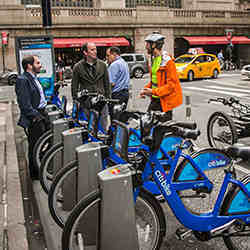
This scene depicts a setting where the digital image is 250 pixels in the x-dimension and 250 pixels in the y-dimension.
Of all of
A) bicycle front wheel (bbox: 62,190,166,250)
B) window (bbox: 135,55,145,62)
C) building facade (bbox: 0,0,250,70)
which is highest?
building facade (bbox: 0,0,250,70)

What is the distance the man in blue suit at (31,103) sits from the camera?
5.49 m

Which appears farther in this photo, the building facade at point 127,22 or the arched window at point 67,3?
the arched window at point 67,3

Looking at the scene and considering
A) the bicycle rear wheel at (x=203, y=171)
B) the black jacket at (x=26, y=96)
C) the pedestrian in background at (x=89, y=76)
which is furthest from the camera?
the pedestrian in background at (x=89, y=76)

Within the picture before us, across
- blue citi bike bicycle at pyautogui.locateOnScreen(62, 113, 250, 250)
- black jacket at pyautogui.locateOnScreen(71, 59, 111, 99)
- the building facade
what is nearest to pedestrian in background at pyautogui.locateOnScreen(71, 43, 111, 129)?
black jacket at pyautogui.locateOnScreen(71, 59, 111, 99)

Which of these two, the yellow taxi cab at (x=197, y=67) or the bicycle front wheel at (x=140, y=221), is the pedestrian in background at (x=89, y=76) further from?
the yellow taxi cab at (x=197, y=67)

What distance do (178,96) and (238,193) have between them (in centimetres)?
242

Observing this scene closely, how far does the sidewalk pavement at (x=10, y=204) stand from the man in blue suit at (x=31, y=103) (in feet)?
1.46

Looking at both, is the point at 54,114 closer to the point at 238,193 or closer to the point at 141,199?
the point at 141,199

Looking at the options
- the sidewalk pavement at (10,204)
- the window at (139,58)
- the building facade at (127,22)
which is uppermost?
the building facade at (127,22)

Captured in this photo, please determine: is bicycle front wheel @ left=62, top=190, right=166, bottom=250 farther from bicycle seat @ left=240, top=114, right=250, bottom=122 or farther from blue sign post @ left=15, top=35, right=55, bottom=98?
blue sign post @ left=15, top=35, right=55, bottom=98

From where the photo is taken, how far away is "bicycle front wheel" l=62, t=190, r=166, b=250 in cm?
298

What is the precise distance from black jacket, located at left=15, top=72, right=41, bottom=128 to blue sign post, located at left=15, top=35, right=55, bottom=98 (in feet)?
13.0

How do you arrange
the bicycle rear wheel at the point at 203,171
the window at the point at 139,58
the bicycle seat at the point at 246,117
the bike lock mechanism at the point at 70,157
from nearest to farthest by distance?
the bicycle rear wheel at the point at 203,171 < the bike lock mechanism at the point at 70,157 < the bicycle seat at the point at 246,117 < the window at the point at 139,58

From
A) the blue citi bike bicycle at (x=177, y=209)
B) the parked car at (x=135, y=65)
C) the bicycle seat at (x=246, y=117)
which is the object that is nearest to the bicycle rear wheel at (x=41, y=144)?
the blue citi bike bicycle at (x=177, y=209)
